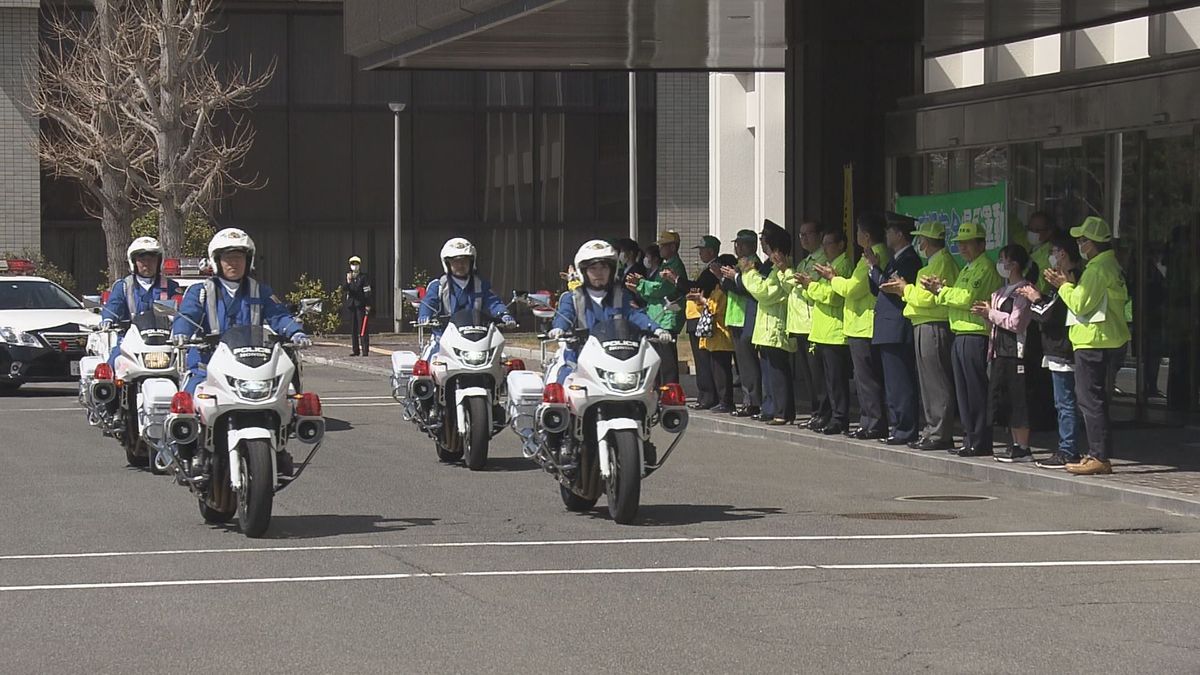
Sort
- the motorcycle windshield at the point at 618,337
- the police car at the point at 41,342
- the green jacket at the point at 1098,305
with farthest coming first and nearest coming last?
1. the police car at the point at 41,342
2. the green jacket at the point at 1098,305
3. the motorcycle windshield at the point at 618,337

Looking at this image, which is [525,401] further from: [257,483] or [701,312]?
[701,312]

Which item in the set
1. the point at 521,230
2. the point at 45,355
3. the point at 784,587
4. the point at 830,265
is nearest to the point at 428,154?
the point at 521,230

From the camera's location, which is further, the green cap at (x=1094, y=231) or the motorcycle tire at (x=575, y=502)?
the green cap at (x=1094, y=231)

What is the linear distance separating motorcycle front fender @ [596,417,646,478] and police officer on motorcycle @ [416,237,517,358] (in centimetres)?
448

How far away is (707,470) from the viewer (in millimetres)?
16422

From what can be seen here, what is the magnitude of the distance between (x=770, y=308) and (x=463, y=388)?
464cm

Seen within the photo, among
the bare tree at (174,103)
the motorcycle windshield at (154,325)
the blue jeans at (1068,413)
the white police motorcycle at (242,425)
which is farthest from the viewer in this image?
the bare tree at (174,103)

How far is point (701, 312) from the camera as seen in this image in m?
21.7

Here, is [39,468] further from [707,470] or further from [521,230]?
[521,230]

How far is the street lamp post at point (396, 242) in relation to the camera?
142 ft

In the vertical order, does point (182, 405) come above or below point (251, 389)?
below

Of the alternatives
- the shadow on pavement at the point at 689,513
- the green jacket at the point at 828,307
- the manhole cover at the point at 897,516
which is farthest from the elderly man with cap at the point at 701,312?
the manhole cover at the point at 897,516

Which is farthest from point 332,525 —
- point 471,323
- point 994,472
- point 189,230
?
point 189,230

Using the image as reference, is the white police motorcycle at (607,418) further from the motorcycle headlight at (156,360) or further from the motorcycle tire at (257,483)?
the motorcycle headlight at (156,360)
